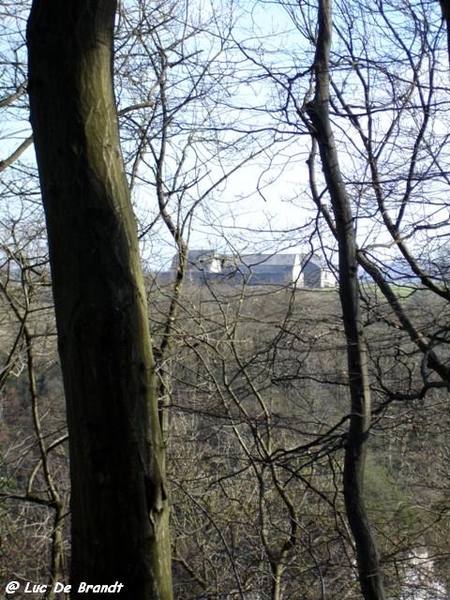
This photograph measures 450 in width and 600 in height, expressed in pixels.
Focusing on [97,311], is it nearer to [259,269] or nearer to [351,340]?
[351,340]

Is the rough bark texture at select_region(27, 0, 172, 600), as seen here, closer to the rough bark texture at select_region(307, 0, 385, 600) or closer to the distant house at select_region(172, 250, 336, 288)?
the rough bark texture at select_region(307, 0, 385, 600)

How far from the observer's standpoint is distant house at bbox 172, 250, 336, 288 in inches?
259

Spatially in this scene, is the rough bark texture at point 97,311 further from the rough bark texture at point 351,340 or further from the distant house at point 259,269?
the distant house at point 259,269

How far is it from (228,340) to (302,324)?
1.00m

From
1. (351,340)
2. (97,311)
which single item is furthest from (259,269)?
(97,311)

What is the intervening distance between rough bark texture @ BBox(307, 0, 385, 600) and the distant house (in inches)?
25.0

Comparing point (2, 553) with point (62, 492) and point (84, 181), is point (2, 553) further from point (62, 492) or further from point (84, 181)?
point (84, 181)

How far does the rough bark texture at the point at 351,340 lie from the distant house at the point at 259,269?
2.08 feet

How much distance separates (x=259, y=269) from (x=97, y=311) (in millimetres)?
4829

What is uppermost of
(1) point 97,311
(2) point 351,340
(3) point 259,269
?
(3) point 259,269

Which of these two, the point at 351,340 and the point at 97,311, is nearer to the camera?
the point at 97,311

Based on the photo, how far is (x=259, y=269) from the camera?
706 cm

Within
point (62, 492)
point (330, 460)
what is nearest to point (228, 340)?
point (330, 460)

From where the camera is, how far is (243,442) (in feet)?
24.2
